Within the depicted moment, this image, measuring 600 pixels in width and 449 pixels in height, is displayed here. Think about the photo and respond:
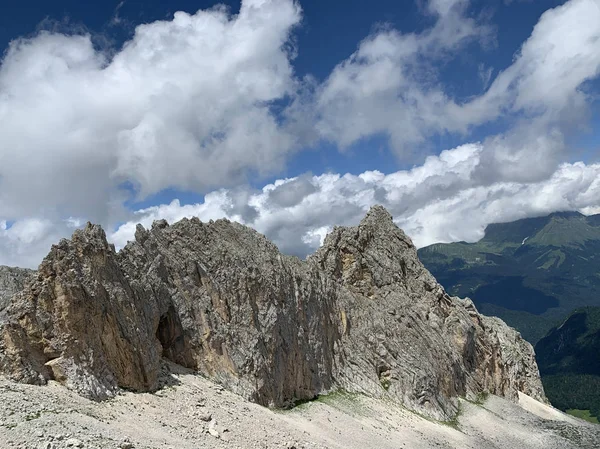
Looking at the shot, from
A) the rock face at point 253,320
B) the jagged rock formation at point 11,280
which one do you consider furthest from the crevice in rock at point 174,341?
the jagged rock formation at point 11,280

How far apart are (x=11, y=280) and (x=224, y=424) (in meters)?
22.7

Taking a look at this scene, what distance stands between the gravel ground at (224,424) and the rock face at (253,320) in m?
2.35

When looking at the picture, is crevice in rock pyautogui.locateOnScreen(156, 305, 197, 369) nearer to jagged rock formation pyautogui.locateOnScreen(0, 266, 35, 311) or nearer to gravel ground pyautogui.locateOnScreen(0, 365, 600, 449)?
gravel ground pyautogui.locateOnScreen(0, 365, 600, 449)

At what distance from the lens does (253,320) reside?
53.1 meters

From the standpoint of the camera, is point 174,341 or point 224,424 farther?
point 174,341

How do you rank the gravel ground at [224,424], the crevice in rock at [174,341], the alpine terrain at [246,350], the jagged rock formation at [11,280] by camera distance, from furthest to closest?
1. the crevice in rock at [174,341]
2. the jagged rock formation at [11,280]
3. the alpine terrain at [246,350]
4. the gravel ground at [224,424]

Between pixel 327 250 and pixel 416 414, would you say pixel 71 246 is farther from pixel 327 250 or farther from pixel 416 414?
pixel 327 250

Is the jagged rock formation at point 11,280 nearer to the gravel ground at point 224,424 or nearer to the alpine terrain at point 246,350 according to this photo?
the alpine terrain at point 246,350

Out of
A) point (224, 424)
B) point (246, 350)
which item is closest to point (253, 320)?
point (246, 350)

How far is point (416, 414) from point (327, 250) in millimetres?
30073

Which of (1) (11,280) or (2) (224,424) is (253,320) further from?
(1) (11,280)

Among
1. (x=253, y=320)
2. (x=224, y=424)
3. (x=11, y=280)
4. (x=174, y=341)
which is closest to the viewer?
(x=224, y=424)

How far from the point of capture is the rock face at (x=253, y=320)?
3609 centimetres

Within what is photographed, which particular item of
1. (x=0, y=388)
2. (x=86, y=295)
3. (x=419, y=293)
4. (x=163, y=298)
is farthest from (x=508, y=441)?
(x=0, y=388)
